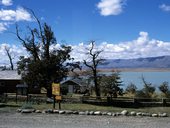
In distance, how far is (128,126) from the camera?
18328mm

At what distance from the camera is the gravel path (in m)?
18.4

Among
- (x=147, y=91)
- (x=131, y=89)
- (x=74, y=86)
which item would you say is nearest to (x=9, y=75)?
(x=74, y=86)

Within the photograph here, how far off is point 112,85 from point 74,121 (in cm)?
2704

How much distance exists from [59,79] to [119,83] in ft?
24.6

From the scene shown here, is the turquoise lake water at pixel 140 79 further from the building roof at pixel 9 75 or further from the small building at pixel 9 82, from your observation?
the small building at pixel 9 82

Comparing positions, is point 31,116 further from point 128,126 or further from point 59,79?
point 59,79

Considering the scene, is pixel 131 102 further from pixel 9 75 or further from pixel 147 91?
pixel 9 75

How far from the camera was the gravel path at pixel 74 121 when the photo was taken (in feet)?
60.4

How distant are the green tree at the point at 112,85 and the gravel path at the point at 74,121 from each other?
2483 centimetres

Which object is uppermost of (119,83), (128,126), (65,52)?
(65,52)

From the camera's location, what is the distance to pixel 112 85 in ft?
153

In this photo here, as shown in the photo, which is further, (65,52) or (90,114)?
(65,52)

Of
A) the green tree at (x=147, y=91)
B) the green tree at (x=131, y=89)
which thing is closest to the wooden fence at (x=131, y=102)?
the green tree at (x=147, y=91)

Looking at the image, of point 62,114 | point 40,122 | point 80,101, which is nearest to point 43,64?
point 80,101
